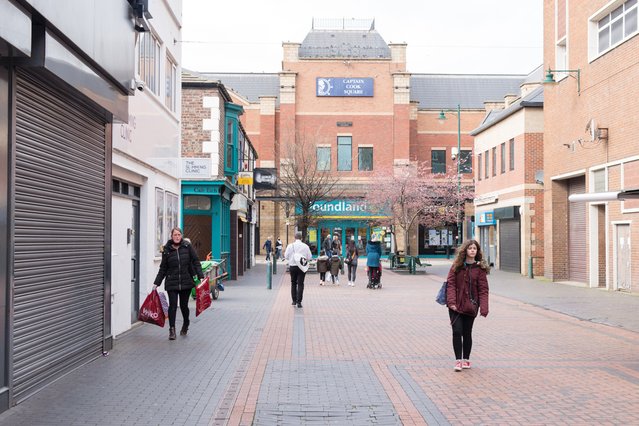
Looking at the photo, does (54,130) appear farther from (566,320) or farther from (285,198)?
(285,198)

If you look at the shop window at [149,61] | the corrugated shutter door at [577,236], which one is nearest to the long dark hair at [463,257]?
the shop window at [149,61]

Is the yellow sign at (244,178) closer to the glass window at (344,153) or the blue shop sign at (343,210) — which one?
the blue shop sign at (343,210)

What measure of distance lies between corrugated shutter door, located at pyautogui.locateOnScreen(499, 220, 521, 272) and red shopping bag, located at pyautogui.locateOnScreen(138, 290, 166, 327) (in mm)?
23757

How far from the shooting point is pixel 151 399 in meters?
7.28

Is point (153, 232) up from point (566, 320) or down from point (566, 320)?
up

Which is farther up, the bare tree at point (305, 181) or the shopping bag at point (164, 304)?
the bare tree at point (305, 181)

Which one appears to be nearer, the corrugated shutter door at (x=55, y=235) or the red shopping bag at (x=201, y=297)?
the corrugated shutter door at (x=55, y=235)

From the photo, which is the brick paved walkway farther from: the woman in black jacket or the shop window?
the shop window

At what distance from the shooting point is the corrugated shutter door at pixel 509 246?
32.7 metres

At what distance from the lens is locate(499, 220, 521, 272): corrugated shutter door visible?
32.7m

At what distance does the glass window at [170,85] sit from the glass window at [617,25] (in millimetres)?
12027

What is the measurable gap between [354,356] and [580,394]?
3268 mm

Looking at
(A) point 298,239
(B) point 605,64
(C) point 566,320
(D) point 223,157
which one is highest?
(B) point 605,64

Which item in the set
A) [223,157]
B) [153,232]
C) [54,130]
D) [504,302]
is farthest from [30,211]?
[223,157]
